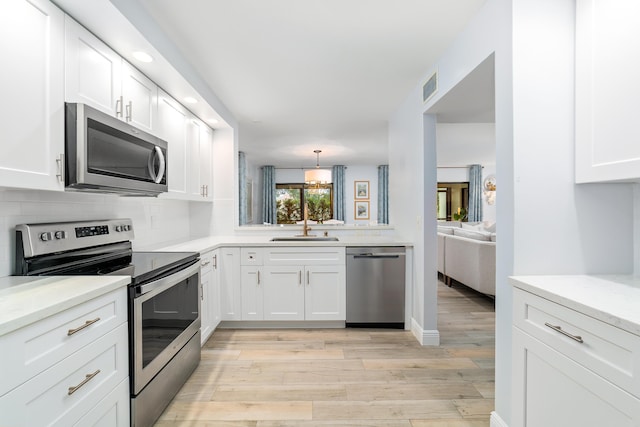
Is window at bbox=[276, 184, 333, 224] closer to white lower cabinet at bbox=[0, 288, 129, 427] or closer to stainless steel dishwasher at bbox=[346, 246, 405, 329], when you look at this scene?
stainless steel dishwasher at bbox=[346, 246, 405, 329]

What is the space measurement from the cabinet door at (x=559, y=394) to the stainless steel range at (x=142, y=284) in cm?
177

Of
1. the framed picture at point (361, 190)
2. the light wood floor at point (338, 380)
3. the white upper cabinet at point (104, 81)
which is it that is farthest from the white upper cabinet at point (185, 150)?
the framed picture at point (361, 190)

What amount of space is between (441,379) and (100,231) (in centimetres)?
248

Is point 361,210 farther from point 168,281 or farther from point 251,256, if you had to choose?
point 168,281

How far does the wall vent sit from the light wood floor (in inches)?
84.5

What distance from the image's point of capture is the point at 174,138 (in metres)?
2.70

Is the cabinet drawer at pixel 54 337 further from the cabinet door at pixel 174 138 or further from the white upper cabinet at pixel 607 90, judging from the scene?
the white upper cabinet at pixel 607 90

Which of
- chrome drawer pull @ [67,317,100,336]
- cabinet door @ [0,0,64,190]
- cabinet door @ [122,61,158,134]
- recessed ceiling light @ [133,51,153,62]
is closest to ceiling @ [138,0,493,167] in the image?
recessed ceiling light @ [133,51,153,62]

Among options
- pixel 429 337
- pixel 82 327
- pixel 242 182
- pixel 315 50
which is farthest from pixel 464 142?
pixel 82 327

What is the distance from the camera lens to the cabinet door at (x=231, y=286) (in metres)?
3.19

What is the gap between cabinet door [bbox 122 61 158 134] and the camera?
200cm

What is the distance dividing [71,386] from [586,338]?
5.90 feet

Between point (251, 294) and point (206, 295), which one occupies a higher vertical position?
point (206, 295)

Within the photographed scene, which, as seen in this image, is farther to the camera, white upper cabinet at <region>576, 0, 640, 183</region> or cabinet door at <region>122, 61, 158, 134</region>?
cabinet door at <region>122, 61, 158, 134</region>
